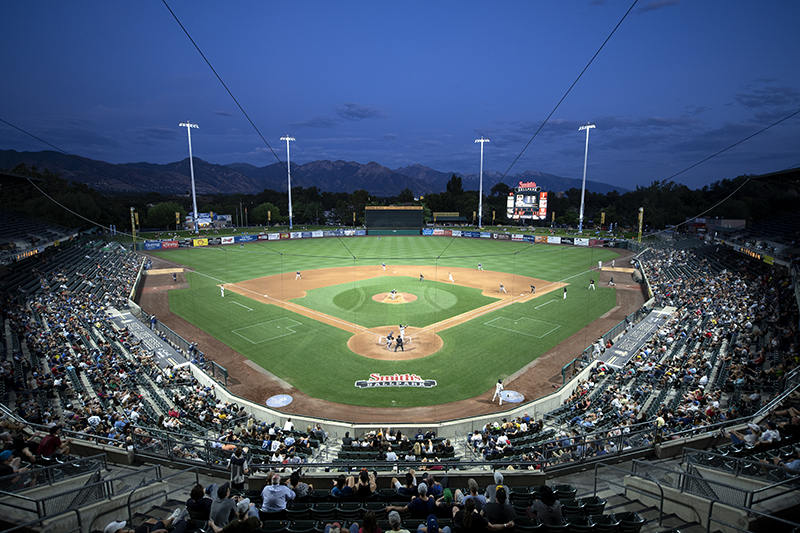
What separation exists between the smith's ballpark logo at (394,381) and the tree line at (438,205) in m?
44.7

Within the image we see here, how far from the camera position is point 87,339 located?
67.6ft

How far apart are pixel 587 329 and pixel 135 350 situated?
2765cm

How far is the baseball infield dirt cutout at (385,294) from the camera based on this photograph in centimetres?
2342

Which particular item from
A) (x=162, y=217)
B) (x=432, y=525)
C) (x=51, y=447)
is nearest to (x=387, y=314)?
(x=51, y=447)

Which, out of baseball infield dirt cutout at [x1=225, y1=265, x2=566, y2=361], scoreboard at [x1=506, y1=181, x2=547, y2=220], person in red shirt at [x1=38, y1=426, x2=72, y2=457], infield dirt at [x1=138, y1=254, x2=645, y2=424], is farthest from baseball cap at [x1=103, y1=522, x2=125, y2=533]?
scoreboard at [x1=506, y1=181, x2=547, y2=220]

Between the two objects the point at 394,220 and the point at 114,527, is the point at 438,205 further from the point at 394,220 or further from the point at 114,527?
the point at 114,527

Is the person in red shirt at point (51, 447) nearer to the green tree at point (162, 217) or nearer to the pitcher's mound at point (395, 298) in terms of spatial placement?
the pitcher's mound at point (395, 298)

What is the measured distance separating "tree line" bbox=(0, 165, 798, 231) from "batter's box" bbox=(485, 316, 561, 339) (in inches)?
1858

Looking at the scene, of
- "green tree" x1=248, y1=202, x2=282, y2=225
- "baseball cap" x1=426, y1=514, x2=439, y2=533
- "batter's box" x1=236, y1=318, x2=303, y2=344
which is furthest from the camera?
"green tree" x1=248, y1=202, x2=282, y2=225

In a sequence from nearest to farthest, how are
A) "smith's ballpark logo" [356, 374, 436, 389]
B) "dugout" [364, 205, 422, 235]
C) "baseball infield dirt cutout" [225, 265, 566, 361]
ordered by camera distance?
"smith's ballpark logo" [356, 374, 436, 389] → "baseball infield dirt cutout" [225, 265, 566, 361] → "dugout" [364, 205, 422, 235]

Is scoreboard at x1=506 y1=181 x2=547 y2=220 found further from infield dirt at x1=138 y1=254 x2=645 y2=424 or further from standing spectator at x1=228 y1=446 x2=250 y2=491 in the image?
standing spectator at x1=228 y1=446 x2=250 y2=491

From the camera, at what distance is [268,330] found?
2641 centimetres

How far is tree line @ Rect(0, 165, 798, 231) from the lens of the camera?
6318 cm

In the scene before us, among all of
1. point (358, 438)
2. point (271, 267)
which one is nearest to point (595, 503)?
point (358, 438)
